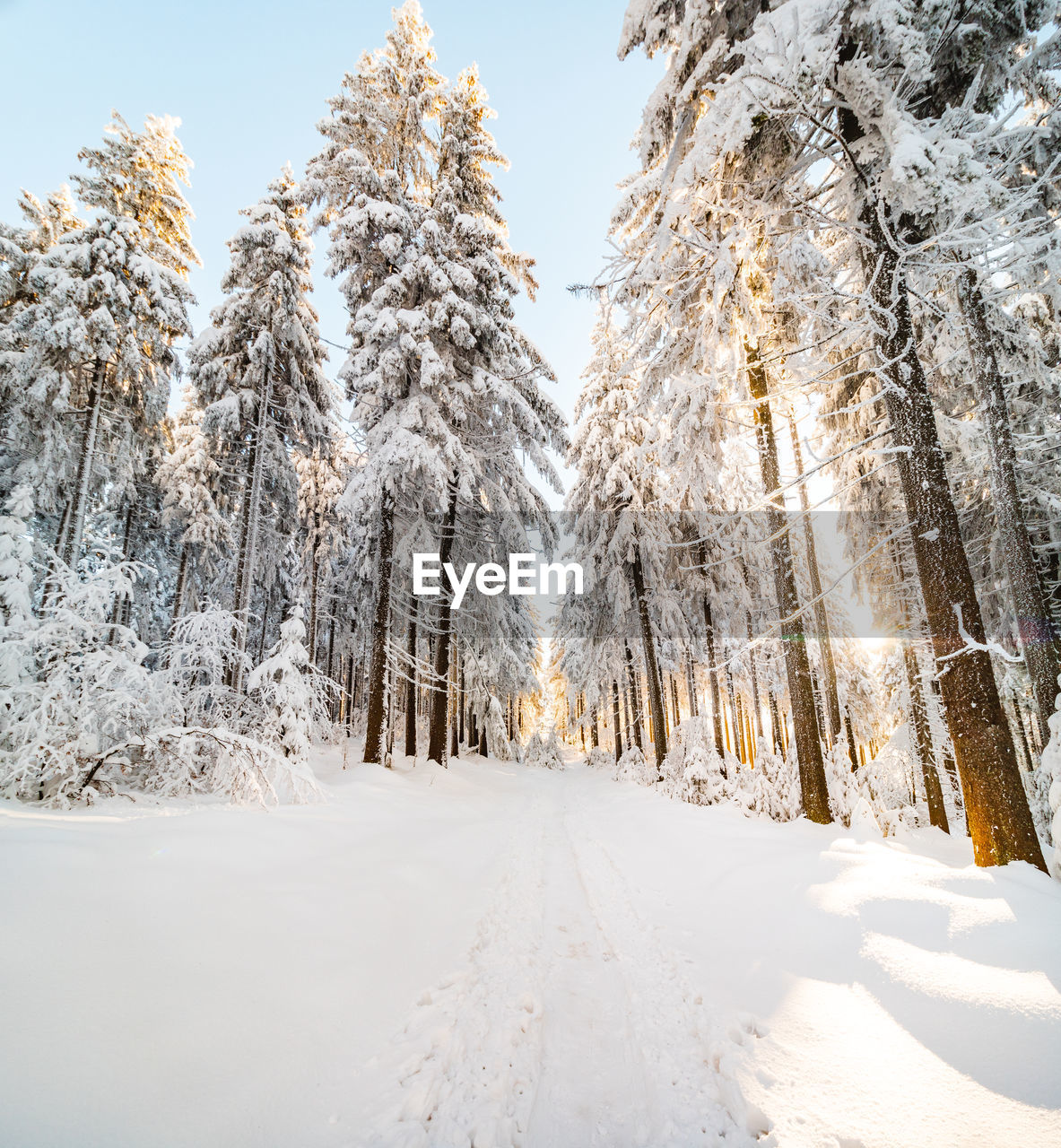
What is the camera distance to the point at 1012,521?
6625mm

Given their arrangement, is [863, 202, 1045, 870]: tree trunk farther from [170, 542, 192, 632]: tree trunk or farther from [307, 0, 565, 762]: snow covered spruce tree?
[170, 542, 192, 632]: tree trunk

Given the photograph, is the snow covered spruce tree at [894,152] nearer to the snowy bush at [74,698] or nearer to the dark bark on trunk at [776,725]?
the snowy bush at [74,698]

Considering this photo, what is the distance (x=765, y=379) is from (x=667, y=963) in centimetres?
836

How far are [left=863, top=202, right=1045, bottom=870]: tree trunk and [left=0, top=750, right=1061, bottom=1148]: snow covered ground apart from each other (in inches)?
25.0

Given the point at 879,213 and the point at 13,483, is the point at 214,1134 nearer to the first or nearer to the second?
the point at 879,213

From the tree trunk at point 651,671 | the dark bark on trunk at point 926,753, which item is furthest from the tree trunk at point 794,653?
the tree trunk at point 651,671

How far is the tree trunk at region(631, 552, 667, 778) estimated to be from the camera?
15.5m

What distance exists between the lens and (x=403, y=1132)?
2.27 metres

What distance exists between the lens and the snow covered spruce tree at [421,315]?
10.6 metres

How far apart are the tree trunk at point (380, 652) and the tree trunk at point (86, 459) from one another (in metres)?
7.57

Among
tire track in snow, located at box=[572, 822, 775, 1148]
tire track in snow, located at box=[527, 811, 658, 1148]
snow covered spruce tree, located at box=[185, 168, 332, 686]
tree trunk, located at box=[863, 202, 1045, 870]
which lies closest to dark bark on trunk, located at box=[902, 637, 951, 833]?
tree trunk, located at box=[863, 202, 1045, 870]

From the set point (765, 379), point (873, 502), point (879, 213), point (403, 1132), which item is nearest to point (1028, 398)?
point (873, 502)

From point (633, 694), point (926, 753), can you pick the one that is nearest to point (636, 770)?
point (633, 694)

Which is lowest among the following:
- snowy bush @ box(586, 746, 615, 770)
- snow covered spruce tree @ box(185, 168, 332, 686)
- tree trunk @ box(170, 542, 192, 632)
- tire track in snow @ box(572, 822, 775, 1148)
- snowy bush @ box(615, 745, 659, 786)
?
snowy bush @ box(586, 746, 615, 770)
